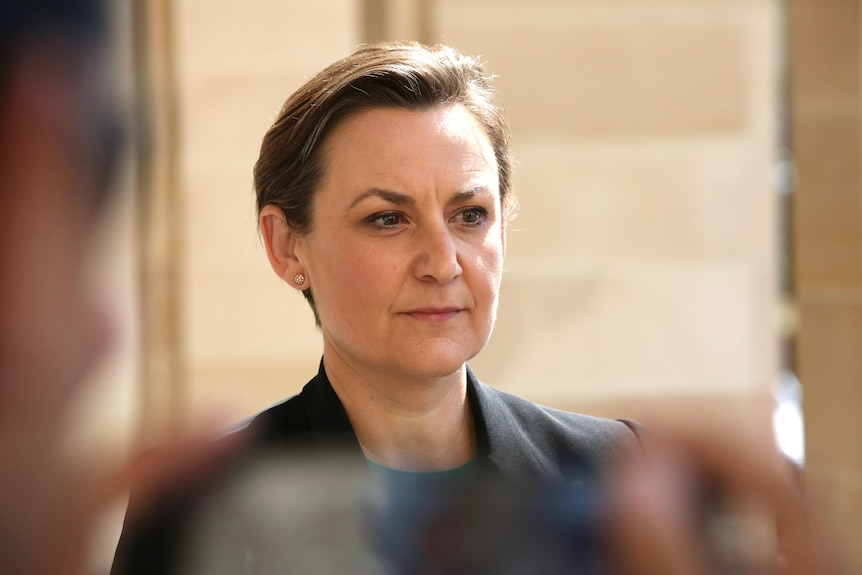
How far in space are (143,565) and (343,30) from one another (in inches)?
37.9

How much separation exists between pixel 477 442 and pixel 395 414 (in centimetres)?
5

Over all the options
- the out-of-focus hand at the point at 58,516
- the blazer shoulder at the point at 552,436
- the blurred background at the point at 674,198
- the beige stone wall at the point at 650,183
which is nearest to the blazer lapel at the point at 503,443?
the blazer shoulder at the point at 552,436

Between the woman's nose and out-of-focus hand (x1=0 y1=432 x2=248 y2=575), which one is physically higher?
the woman's nose

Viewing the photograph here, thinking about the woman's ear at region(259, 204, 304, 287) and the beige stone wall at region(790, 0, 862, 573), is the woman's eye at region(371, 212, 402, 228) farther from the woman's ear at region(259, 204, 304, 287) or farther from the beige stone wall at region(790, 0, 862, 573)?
the beige stone wall at region(790, 0, 862, 573)

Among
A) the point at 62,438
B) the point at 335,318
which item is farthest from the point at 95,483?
the point at 335,318

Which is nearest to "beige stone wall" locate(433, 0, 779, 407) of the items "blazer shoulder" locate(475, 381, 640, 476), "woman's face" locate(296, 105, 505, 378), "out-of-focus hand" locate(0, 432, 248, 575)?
"blazer shoulder" locate(475, 381, 640, 476)

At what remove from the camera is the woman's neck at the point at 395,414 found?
579 millimetres

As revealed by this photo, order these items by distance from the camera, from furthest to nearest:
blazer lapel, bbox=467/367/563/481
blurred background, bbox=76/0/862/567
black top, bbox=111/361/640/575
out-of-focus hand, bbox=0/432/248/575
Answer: blurred background, bbox=76/0/862/567, blazer lapel, bbox=467/367/563/481, black top, bbox=111/361/640/575, out-of-focus hand, bbox=0/432/248/575

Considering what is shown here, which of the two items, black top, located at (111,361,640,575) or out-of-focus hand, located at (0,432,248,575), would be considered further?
black top, located at (111,361,640,575)

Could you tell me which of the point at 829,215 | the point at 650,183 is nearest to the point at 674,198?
the point at 650,183

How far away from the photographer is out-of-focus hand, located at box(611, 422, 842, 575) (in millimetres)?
514

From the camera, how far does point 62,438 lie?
0.24m

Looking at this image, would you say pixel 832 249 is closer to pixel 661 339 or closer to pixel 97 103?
pixel 661 339

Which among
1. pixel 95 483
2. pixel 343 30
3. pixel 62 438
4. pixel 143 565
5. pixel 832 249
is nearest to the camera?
pixel 62 438
